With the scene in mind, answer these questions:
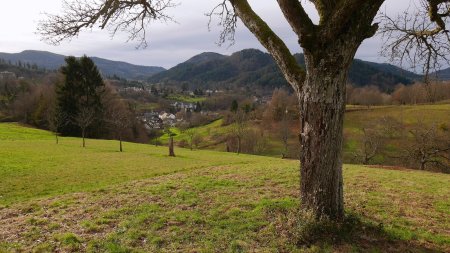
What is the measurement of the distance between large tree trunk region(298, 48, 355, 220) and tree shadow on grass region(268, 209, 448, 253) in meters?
0.28

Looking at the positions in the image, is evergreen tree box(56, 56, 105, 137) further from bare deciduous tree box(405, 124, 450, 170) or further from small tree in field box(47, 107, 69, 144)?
bare deciduous tree box(405, 124, 450, 170)

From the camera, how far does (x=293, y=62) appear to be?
804cm

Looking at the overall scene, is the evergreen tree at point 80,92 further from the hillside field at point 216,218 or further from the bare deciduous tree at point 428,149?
the hillside field at point 216,218

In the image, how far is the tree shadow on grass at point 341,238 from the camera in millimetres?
7336

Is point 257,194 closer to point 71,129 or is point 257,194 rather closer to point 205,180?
point 205,180

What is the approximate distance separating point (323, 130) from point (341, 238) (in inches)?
92.5

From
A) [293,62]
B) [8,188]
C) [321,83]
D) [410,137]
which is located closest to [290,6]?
[293,62]

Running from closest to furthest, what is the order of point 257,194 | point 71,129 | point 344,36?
point 344,36, point 257,194, point 71,129

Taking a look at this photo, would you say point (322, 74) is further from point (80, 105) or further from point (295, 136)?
point (295, 136)

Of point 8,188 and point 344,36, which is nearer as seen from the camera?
point 344,36

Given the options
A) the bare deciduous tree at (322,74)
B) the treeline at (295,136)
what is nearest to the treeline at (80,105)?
the treeline at (295,136)

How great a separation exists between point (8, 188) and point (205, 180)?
10.1 metres

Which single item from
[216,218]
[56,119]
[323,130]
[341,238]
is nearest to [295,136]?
[56,119]

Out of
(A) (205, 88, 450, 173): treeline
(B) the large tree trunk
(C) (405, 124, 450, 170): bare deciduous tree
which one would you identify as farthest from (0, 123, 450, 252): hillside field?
→ (A) (205, 88, 450, 173): treeline
